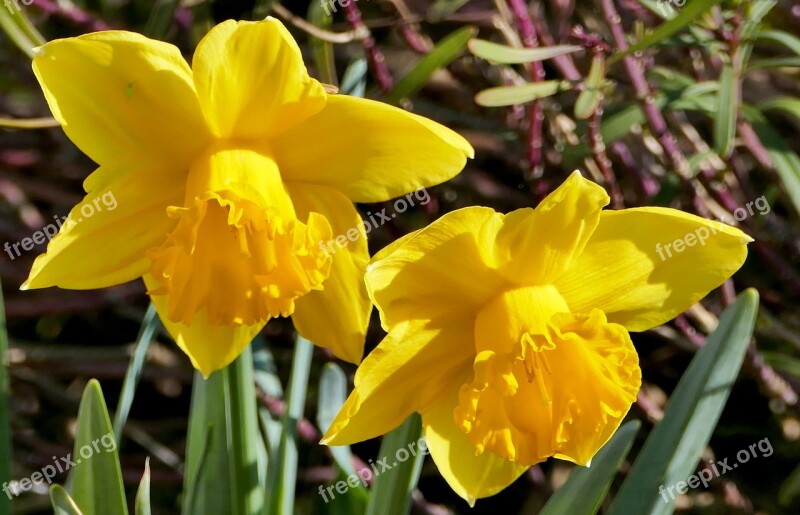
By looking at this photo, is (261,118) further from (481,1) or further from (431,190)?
(481,1)

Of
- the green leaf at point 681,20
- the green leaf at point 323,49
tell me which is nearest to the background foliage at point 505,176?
the green leaf at point 323,49

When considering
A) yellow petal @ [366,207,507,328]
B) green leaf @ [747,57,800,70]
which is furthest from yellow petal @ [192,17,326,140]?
green leaf @ [747,57,800,70]

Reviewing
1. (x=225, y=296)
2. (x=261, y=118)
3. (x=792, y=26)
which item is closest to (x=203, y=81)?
(x=261, y=118)

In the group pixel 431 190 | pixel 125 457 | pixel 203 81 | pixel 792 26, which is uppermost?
pixel 203 81

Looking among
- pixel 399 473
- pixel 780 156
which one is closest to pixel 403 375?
pixel 399 473

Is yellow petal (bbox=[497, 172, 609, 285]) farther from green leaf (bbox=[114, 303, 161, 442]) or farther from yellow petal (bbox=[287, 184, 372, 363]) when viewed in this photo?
green leaf (bbox=[114, 303, 161, 442])

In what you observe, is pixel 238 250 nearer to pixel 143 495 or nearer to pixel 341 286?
pixel 341 286

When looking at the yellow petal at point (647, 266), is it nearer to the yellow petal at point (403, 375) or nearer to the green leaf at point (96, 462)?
the yellow petal at point (403, 375)
